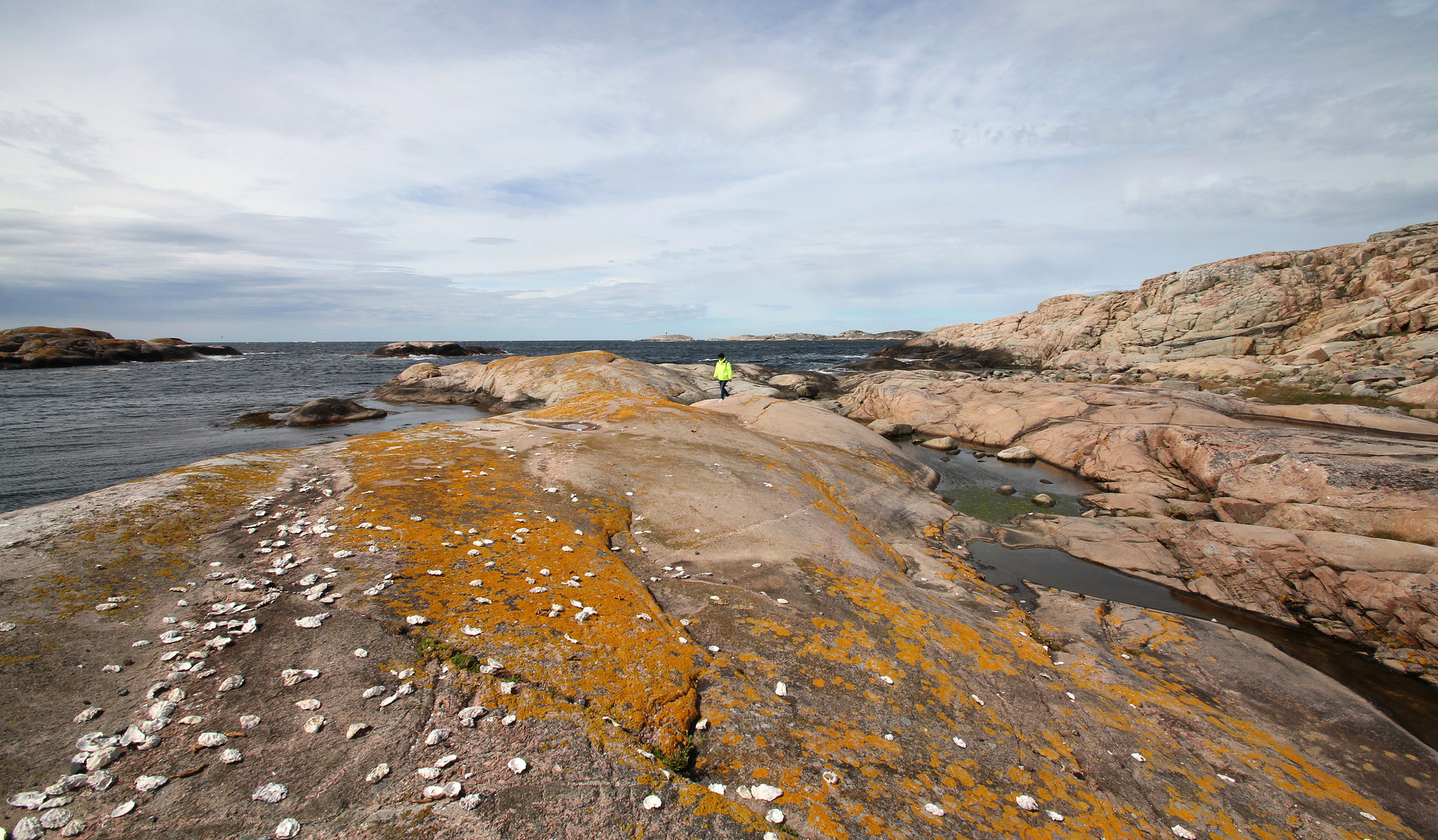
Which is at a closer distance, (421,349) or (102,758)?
(102,758)

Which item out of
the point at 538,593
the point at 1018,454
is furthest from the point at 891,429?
the point at 538,593

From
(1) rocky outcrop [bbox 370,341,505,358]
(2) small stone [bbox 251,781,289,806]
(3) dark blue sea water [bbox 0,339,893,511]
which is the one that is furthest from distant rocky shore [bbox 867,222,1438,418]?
(1) rocky outcrop [bbox 370,341,505,358]

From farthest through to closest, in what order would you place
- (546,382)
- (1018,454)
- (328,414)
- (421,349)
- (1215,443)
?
(421,349)
(546,382)
(328,414)
(1018,454)
(1215,443)

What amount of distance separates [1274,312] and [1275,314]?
0.20 meters

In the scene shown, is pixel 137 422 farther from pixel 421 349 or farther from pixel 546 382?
pixel 421 349

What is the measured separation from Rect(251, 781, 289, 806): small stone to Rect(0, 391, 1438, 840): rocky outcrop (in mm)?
37

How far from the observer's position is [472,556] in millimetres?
6855

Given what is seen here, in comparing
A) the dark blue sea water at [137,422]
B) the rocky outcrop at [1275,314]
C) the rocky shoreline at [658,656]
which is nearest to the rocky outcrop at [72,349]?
the dark blue sea water at [137,422]

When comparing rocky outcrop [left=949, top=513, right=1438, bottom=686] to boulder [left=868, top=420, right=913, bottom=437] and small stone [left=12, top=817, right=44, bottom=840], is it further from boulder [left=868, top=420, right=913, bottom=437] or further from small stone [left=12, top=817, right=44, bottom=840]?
small stone [left=12, top=817, right=44, bottom=840]

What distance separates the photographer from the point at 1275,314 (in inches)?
1631

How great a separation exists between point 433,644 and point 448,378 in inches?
1482

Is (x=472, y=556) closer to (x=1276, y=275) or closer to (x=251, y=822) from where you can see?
(x=251, y=822)

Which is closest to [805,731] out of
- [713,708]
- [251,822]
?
[713,708]

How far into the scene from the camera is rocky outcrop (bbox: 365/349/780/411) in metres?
28.9
